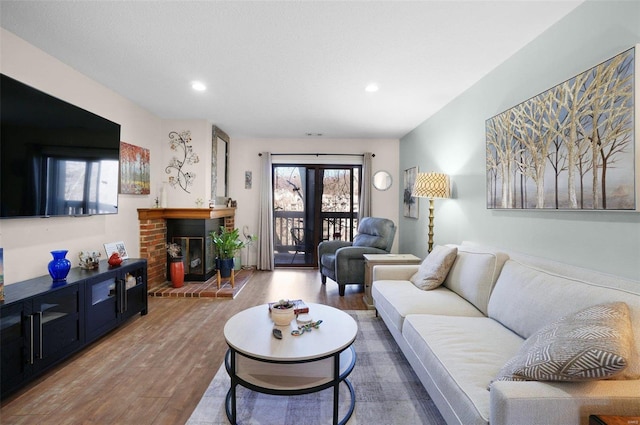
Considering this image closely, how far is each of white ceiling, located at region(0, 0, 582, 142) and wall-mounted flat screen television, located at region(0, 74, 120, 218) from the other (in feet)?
1.72

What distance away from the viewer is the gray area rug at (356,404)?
61.6 inches

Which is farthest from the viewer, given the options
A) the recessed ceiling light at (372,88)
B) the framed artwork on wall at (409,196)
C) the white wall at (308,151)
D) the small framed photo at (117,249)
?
the white wall at (308,151)

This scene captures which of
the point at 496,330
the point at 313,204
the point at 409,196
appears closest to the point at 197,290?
the point at 313,204

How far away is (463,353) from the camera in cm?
143

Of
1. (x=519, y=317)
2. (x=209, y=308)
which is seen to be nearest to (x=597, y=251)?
(x=519, y=317)

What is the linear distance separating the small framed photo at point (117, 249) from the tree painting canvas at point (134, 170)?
2.03 ft

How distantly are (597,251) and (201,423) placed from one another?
2362 mm

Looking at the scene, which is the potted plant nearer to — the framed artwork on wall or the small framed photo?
the small framed photo

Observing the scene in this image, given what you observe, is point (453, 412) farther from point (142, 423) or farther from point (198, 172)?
point (198, 172)

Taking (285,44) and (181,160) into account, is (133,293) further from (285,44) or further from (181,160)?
(285,44)

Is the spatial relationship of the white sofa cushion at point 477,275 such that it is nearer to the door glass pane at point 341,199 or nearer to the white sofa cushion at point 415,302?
the white sofa cushion at point 415,302

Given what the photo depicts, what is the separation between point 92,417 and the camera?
1582 millimetres

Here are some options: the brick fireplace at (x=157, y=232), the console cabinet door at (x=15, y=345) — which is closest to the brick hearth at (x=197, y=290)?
the brick fireplace at (x=157, y=232)

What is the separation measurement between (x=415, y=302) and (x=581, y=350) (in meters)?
1.21
